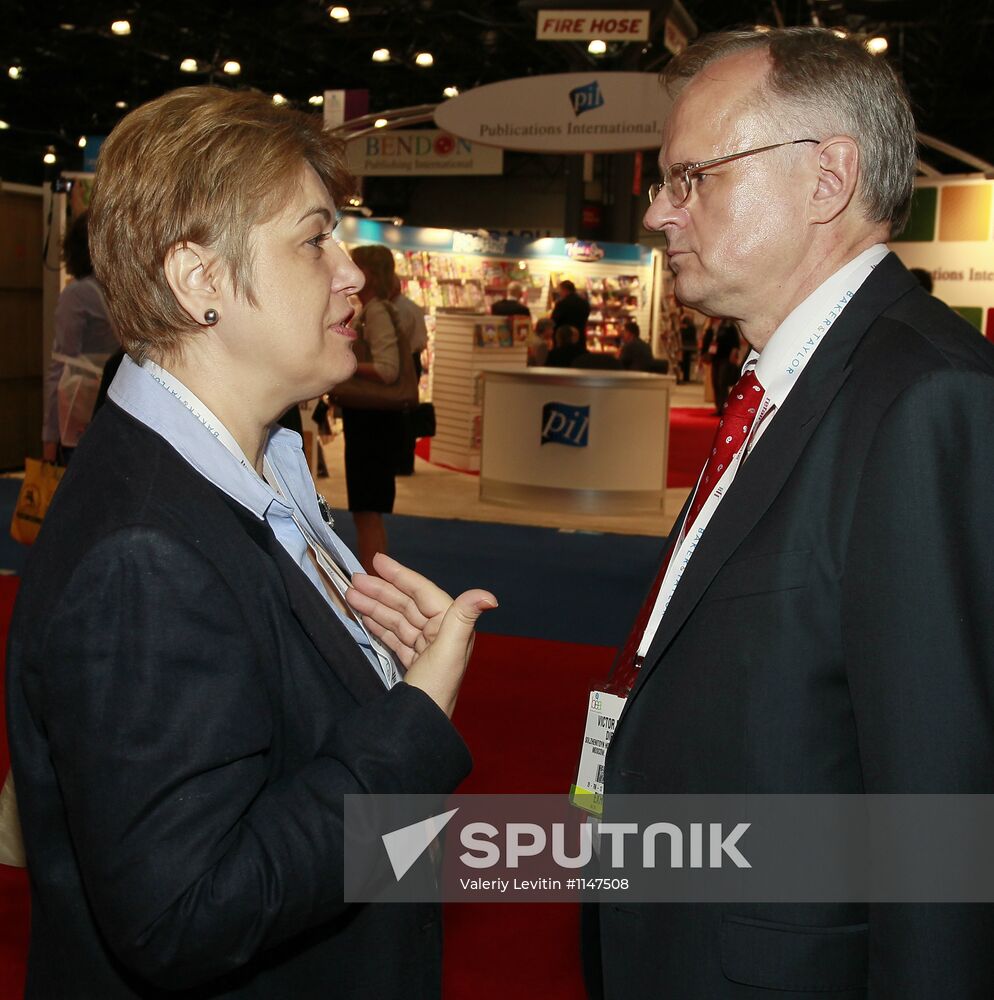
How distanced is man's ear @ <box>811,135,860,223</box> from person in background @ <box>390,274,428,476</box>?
4.13m

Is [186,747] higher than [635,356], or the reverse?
[635,356]

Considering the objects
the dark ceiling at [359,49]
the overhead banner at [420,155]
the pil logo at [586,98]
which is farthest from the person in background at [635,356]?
the pil logo at [586,98]

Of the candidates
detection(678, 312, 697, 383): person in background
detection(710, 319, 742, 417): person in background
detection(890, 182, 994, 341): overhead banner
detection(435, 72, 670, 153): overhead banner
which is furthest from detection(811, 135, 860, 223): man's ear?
detection(678, 312, 697, 383): person in background

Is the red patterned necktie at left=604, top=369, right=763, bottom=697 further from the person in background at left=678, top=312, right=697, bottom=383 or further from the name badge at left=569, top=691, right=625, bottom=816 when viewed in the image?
the person in background at left=678, top=312, right=697, bottom=383

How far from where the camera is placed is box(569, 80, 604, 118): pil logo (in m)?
7.19

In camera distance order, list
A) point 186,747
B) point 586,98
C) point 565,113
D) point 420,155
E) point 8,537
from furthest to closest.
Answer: point 420,155 → point 565,113 → point 586,98 → point 8,537 → point 186,747

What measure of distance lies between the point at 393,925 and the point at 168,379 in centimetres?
68

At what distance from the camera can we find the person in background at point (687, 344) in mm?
25109

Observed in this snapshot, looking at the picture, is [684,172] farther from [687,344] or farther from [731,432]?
[687,344]

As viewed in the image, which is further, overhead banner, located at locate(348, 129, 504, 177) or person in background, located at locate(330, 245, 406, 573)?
overhead banner, located at locate(348, 129, 504, 177)

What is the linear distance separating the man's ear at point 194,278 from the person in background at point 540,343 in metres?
10.5

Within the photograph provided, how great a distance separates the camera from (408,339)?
5824 mm

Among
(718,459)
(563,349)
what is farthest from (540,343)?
(718,459)

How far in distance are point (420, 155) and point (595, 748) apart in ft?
47.1
